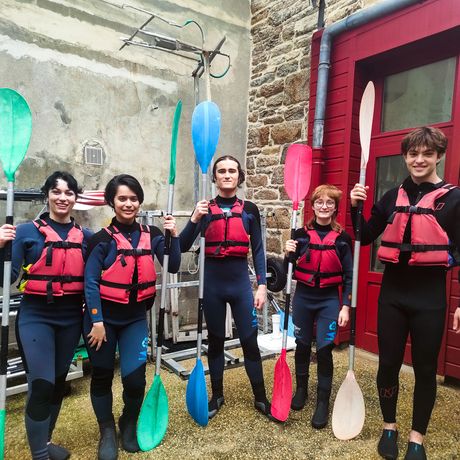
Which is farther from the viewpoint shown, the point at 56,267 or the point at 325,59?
the point at 325,59

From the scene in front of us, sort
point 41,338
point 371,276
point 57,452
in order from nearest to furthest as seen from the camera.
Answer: point 41,338 < point 57,452 < point 371,276

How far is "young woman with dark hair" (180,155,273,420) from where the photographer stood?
8.34 feet

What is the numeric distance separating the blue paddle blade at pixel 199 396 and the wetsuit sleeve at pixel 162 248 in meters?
0.70

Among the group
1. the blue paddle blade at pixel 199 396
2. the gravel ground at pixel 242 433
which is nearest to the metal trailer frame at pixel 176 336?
the gravel ground at pixel 242 433

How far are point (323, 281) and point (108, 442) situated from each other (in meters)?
1.63

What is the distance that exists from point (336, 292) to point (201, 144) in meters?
1.38

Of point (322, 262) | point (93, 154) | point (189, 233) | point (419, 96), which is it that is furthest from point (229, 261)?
point (419, 96)

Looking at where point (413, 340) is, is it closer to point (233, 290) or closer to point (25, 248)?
point (233, 290)

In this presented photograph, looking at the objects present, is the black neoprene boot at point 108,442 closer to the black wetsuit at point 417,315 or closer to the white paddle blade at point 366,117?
the black wetsuit at point 417,315

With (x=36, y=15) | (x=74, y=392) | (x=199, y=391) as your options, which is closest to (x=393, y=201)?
(x=199, y=391)

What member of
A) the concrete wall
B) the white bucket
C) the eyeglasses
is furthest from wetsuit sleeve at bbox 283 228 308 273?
the concrete wall

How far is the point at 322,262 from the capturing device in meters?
2.58

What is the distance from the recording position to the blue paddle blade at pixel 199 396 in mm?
2479

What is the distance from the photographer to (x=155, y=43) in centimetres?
411
